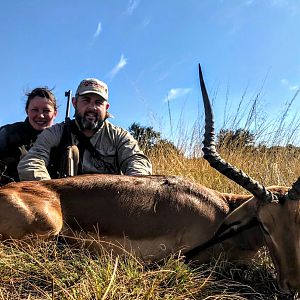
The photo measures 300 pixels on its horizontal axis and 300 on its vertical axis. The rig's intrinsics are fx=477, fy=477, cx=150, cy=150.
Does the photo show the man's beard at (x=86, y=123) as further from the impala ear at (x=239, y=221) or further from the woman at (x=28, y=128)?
the impala ear at (x=239, y=221)

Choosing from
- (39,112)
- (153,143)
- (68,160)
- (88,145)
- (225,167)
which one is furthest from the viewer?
(153,143)

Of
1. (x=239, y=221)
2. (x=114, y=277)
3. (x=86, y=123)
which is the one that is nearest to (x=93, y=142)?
(x=86, y=123)

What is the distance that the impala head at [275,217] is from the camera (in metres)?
3.82

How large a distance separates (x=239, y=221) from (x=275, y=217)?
0.51m

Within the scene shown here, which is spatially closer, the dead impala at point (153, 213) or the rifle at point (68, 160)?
the dead impala at point (153, 213)

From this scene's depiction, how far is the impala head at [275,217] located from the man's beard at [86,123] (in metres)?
2.10

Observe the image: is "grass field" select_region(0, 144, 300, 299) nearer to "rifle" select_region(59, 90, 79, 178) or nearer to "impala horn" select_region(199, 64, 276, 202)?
"impala horn" select_region(199, 64, 276, 202)

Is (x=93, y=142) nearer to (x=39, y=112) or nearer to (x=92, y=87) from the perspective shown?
(x=92, y=87)

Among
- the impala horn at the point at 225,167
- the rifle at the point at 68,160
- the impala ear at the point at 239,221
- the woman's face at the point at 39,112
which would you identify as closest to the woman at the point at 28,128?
the woman's face at the point at 39,112

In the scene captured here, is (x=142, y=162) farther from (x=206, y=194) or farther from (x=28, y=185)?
(x=28, y=185)

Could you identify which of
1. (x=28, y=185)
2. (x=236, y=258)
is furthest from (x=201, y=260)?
(x=28, y=185)

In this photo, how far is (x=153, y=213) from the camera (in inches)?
182

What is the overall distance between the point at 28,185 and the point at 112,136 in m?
2.03

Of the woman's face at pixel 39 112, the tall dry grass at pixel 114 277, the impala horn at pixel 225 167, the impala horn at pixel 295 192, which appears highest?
the woman's face at pixel 39 112
